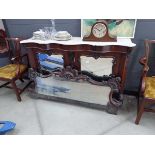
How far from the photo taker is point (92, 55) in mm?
2375

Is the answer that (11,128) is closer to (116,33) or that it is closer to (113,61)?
(113,61)

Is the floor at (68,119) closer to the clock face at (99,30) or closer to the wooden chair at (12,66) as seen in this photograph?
the wooden chair at (12,66)

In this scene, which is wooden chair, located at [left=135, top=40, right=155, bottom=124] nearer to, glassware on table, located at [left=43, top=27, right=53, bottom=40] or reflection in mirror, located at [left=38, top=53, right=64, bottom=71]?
reflection in mirror, located at [left=38, top=53, right=64, bottom=71]

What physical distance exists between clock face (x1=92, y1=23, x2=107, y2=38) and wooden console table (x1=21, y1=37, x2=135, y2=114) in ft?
0.41

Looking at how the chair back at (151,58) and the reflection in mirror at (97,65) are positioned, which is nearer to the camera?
the reflection in mirror at (97,65)

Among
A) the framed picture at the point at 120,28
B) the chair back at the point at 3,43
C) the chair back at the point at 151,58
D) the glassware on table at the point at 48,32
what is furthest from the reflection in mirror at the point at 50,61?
the chair back at the point at 151,58

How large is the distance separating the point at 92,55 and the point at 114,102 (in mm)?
770

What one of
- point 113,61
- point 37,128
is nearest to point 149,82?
point 113,61

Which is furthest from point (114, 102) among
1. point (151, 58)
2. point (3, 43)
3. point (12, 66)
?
point (3, 43)

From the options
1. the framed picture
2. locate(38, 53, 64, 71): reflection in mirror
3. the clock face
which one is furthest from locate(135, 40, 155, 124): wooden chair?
locate(38, 53, 64, 71): reflection in mirror

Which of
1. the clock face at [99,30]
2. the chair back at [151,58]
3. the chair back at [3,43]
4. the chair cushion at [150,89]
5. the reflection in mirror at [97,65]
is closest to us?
the chair cushion at [150,89]

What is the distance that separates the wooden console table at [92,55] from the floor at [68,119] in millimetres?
231

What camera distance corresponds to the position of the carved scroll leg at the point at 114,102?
2.51 meters
